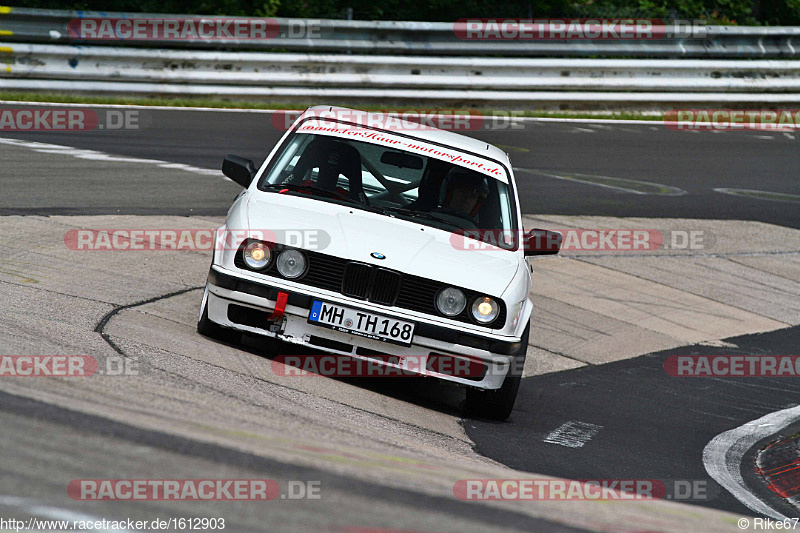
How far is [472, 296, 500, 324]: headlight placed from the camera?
615 cm

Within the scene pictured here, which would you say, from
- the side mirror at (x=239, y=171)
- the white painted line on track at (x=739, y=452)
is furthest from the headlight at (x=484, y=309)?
the side mirror at (x=239, y=171)

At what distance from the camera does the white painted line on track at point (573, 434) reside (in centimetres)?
630

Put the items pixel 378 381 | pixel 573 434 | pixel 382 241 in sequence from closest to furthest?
pixel 382 241, pixel 573 434, pixel 378 381

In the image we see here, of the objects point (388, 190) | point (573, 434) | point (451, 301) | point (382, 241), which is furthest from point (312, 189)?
point (573, 434)

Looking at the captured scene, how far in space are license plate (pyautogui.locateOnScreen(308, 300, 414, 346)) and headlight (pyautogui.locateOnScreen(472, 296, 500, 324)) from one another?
513 mm

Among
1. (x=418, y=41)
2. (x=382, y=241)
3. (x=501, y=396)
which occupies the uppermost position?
(x=418, y=41)

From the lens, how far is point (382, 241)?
6.27 metres

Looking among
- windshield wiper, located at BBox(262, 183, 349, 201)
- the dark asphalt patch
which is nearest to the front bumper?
the dark asphalt patch

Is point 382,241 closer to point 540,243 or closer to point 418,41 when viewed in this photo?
point 540,243

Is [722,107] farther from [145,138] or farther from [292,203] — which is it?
[292,203]

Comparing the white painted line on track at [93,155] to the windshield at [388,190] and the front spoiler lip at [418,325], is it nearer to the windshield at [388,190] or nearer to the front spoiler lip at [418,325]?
the windshield at [388,190]

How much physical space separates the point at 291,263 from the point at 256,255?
0.75 feet

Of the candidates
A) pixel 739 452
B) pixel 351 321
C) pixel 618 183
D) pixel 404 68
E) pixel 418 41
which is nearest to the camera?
pixel 351 321

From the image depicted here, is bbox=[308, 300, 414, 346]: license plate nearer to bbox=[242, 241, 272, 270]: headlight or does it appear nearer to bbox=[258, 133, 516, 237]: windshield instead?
bbox=[242, 241, 272, 270]: headlight
